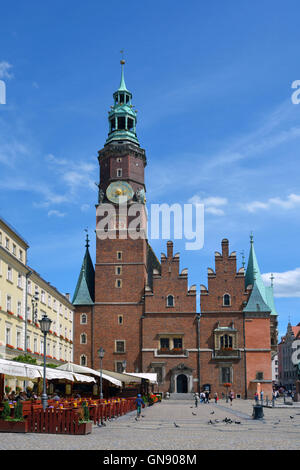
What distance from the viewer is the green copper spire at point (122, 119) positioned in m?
72.1

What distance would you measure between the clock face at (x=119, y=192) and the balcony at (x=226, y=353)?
20.2 meters

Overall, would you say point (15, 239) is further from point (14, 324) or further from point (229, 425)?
point (229, 425)

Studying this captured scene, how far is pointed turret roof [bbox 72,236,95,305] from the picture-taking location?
225ft

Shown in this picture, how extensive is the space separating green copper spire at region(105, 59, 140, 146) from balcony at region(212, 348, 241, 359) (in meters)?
26.6

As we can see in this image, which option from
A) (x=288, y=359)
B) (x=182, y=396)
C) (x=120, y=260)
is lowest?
(x=288, y=359)

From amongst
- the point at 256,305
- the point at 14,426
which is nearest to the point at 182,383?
the point at 256,305

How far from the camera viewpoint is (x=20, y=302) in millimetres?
43781

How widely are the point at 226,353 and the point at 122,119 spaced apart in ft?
100

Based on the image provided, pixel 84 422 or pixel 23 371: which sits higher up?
pixel 23 371

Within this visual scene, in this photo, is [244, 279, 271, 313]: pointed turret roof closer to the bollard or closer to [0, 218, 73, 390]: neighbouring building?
[0, 218, 73, 390]: neighbouring building

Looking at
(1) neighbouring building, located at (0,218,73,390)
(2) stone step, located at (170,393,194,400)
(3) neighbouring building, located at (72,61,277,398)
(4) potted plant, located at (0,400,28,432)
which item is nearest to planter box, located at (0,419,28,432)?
(4) potted plant, located at (0,400,28,432)

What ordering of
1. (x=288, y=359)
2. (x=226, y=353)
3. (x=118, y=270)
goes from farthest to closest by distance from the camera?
(x=288, y=359) < (x=118, y=270) < (x=226, y=353)

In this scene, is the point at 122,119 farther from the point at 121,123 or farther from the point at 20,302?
the point at 20,302
